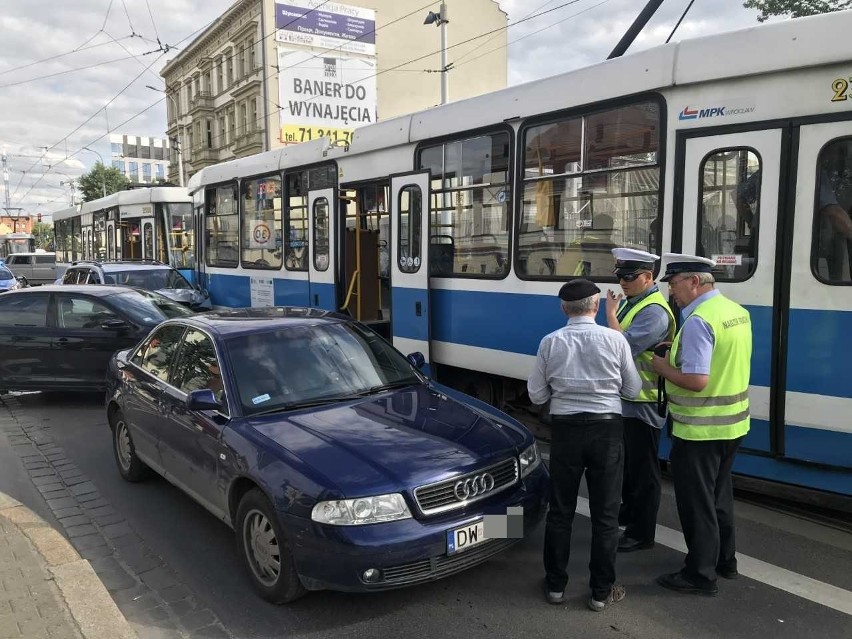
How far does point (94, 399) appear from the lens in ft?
31.4

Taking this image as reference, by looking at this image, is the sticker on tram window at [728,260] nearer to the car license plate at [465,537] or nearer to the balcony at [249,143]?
the car license plate at [465,537]

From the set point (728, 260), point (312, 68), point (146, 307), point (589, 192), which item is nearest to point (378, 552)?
point (728, 260)

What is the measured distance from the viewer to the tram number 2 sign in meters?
10.6

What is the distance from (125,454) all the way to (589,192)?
457 cm

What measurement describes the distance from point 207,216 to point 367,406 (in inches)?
368

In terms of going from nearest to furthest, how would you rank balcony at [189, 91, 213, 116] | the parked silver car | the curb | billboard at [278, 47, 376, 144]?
the curb
the parked silver car
billboard at [278, 47, 376, 144]
balcony at [189, 91, 213, 116]

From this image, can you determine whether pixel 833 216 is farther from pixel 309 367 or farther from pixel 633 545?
pixel 309 367

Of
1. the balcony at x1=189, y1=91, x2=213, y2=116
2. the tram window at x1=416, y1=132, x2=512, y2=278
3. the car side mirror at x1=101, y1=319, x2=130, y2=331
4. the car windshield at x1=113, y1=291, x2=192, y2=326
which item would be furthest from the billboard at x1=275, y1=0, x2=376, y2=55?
the tram window at x1=416, y1=132, x2=512, y2=278

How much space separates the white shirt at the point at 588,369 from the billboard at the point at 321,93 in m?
35.8

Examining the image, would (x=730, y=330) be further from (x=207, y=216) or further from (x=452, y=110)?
(x=207, y=216)

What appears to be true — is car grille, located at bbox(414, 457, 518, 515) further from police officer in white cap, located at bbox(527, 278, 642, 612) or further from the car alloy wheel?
the car alloy wheel

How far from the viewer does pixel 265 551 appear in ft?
12.5

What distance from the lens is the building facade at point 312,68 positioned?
3838 cm

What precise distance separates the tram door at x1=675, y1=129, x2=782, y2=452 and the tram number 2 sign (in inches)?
273
